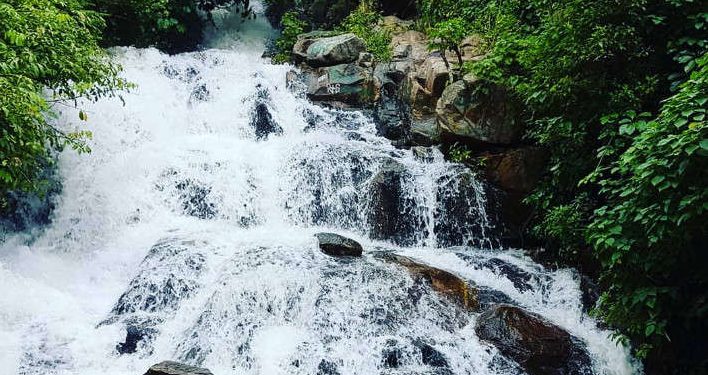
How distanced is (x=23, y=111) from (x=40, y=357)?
270 centimetres

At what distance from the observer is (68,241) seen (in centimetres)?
835

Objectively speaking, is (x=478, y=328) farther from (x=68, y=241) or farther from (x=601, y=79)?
(x=68, y=241)

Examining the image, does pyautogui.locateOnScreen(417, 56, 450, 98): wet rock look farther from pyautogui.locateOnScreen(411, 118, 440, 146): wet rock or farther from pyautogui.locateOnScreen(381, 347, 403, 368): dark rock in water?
pyautogui.locateOnScreen(381, 347, 403, 368): dark rock in water

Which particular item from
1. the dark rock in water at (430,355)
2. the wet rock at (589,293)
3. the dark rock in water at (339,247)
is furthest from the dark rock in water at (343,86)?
the dark rock in water at (430,355)

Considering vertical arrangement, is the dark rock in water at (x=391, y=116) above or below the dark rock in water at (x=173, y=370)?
above

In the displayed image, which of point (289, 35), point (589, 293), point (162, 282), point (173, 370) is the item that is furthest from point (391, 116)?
point (173, 370)

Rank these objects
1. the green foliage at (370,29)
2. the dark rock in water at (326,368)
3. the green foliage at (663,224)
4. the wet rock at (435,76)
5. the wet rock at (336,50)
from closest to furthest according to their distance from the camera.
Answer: the green foliage at (663,224) < the dark rock in water at (326,368) < the wet rock at (435,76) < the green foliage at (370,29) < the wet rock at (336,50)

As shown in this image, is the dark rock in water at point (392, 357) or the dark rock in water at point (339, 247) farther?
the dark rock in water at point (339, 247)

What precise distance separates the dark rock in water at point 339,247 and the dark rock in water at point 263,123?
4373 mm

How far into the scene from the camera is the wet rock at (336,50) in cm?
1273

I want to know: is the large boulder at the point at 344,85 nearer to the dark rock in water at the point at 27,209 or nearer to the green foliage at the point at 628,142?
the green foliage at the point at 628,142

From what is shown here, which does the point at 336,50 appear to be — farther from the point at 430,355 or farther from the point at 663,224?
the point at 663,224

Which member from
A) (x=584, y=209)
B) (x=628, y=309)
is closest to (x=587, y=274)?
(x=584, y=209)

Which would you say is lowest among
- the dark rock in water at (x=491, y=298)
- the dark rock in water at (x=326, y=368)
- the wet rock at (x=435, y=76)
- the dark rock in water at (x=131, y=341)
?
the dark rock in water at (x=491, y=298)
